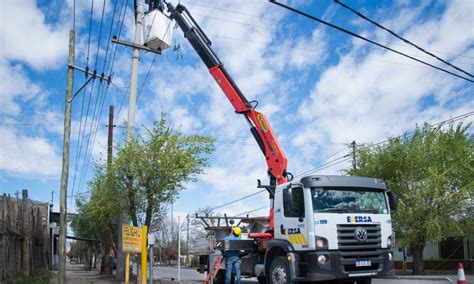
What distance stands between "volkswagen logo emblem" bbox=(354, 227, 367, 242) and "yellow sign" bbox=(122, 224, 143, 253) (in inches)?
247

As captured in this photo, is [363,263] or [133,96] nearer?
[363,263]

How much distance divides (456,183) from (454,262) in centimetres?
1012

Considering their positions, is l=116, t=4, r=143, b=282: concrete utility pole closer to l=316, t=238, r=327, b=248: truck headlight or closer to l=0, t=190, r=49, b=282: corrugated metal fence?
l=0, t=190, r=49, b=282: corrugated metal fence

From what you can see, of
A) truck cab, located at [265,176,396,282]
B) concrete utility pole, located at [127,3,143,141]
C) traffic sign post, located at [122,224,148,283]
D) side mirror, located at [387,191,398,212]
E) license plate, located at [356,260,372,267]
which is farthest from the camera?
concrete utility pole, located at [127,3,143,141]

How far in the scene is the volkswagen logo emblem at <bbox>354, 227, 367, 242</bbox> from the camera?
453 inches

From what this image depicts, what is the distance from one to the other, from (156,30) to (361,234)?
10.8 metres

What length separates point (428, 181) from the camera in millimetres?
25875

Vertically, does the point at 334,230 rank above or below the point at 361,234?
above

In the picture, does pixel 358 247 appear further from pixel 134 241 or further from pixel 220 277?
pixel 134 241

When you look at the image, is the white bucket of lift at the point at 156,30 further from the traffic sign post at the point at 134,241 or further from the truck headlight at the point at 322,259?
the truck headlight at the point at 322,259

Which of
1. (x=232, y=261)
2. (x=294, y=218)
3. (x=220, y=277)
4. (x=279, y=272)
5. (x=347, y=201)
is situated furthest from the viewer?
(x=220, y=277)

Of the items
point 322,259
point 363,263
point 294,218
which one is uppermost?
point 294,218

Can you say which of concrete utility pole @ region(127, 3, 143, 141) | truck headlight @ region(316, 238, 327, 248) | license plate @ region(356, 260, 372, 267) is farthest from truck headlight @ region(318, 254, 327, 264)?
concrete utility pole @ region(127, 3, 143, 141)

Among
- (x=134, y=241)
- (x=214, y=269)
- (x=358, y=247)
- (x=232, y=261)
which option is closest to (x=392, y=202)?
(x=358, y=247)
